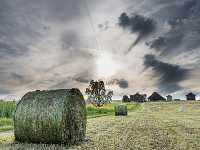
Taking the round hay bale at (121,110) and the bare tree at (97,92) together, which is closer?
the round hay bale at (121,110)

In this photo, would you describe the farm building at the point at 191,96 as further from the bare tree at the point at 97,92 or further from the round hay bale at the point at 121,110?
the round hay bale at the point at 121,110

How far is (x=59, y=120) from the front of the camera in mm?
6453

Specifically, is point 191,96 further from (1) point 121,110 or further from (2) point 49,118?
(2) point 49,118

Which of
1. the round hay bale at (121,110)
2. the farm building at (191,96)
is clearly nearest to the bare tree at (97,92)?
the round hay bale at (121,110)

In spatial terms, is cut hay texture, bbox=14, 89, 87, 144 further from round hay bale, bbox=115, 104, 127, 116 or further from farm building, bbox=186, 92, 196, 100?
farm building, bbox=186, 92, 196, 100

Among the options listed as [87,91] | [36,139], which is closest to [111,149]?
[36,139]

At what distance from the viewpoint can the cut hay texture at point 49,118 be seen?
6.48 metres

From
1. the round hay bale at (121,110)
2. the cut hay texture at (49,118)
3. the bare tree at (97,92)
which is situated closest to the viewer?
the cut hay texture at (49,118)

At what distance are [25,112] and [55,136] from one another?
1567mm

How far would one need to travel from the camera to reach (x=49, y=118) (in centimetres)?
653

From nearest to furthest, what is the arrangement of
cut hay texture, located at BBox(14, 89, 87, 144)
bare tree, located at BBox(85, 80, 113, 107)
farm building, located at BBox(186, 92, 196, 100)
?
1. cut hay texture, located at BBox(14, 89, 87, 144)
2. bare tree, located at BBox(85, 80, 113, 107)
3. farm building, located at BBox(186, 92, 196, 100)

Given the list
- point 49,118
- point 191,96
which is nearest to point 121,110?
point 49,118

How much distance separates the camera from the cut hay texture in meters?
6.48

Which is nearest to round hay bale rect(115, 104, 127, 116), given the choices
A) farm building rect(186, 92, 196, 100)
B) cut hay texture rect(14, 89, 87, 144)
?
cut hay texture rect(14, 89, 87, 144)
